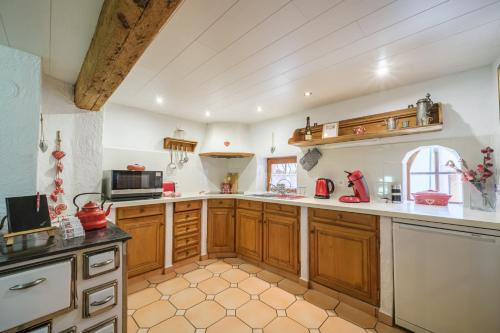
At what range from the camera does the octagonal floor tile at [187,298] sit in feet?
6.30

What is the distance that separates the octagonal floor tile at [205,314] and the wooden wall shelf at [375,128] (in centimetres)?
206

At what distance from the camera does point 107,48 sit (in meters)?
1.12

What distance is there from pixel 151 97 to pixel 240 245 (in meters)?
2.26

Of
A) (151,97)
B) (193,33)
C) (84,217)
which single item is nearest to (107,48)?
(193,33)

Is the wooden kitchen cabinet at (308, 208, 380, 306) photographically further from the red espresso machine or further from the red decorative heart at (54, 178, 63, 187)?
the red decorative heart at (54, 178, 63, 187)

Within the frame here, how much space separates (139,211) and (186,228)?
67 cm

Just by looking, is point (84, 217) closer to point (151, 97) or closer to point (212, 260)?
point (151, 97)

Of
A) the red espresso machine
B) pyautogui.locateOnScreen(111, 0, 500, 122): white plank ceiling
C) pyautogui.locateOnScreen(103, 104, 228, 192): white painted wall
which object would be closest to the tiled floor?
the red espresso machine

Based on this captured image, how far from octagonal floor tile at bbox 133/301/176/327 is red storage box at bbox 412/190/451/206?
2.50 metres

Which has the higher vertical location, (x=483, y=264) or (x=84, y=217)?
(x=84, y=217)

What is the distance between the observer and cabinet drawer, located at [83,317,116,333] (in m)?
1.14

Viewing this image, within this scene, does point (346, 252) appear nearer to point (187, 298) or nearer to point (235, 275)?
point (235, 275)

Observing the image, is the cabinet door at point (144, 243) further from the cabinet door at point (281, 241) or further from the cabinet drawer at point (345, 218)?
the cabinet drawer at point (345, 218)

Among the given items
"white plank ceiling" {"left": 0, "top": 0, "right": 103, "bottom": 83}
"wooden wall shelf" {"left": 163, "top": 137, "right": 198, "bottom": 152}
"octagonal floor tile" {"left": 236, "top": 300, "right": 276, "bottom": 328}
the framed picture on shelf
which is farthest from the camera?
"wooden wall shelf" {"left": 163, "top": 137, "right": 198, "bottom": 152}
